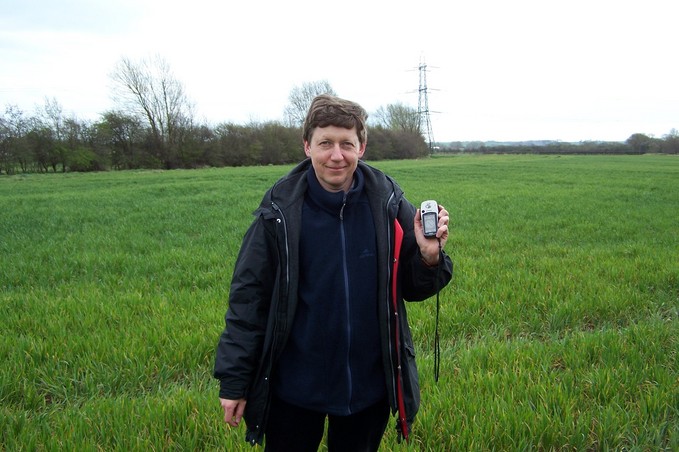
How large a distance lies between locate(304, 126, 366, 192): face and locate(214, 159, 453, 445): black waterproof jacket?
0.41 feet

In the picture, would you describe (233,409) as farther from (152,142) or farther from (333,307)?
(152,142)

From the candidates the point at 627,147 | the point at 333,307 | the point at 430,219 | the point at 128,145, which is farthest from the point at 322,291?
the point at 627,147

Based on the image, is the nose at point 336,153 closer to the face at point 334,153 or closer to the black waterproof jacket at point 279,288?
the face at point 334,153

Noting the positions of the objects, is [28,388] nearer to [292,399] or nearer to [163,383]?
[163,383]

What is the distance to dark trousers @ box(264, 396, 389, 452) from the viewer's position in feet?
6.22

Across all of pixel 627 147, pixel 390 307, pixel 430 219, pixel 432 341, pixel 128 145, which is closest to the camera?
pixel 430 219

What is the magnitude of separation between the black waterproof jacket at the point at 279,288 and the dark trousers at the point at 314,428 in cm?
8

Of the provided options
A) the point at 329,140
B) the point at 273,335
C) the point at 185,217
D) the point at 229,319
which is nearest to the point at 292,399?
the point at 273,335

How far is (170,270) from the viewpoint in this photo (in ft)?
21.2

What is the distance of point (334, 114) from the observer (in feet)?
5.65

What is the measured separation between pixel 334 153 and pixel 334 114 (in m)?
0.15

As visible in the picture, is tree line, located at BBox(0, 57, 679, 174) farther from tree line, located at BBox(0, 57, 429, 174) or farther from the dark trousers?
the dark trousers

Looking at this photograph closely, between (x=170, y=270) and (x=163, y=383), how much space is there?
3.36m

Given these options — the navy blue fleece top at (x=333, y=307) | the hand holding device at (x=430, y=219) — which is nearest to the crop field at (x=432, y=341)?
the navy blue fleece top at (x=333, y=307)
